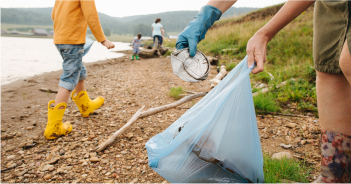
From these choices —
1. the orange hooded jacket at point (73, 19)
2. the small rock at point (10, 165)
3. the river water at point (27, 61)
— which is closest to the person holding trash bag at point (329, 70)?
the orange hooded jacket at point (73, 19)

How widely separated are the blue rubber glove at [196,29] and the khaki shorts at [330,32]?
0.52 m

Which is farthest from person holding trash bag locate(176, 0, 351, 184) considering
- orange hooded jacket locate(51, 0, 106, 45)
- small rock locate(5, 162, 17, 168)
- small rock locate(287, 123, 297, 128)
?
small rock locate(5, 162, 17, 168)

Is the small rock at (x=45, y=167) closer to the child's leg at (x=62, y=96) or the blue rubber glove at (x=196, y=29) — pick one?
the child's leg at (x=62, y=96)

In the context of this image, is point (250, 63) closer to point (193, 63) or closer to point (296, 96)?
point (193, 63)

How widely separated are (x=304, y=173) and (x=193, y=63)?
0.99 meters

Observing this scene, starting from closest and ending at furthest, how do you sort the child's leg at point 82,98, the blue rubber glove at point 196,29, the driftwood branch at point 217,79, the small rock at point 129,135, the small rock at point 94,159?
the blue rubber glove at point 196,29 < the small rock at point 94,159 < the small rock at point 129,135 < the child's leg at point 82,98 < the driftwood branch at point 217,79

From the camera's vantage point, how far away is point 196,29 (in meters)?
1.06

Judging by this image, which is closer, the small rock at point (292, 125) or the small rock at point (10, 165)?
the small rock at point (10, 165)

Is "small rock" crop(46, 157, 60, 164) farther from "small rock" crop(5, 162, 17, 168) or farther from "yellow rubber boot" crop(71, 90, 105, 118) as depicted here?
"yellow rubber boot" crop(71, 90, 105, 118)

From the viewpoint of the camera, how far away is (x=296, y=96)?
2.38 meters

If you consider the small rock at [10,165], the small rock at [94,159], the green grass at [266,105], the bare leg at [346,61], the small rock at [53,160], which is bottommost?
the small rock at [10,165]

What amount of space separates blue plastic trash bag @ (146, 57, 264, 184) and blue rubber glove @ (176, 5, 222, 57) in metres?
0.31

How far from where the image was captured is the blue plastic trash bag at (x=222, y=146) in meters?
0.96

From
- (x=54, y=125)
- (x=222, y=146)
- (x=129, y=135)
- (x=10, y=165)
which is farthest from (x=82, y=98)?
(x=222, y=146)
